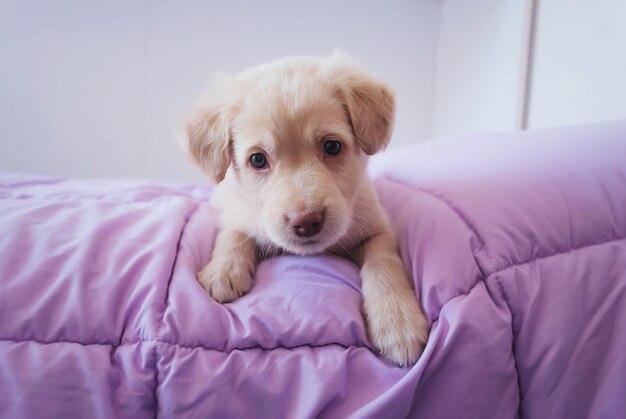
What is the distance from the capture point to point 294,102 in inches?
57.2

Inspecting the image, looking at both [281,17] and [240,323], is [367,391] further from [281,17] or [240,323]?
[281,17]

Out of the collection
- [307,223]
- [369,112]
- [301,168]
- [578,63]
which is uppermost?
[578,63]

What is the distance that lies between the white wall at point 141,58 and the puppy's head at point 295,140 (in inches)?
108

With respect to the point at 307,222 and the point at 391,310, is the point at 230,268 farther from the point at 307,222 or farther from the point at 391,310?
the point at 391,310

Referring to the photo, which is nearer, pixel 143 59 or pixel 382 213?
pixel 382 213

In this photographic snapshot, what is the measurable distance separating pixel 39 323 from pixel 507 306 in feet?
3.90

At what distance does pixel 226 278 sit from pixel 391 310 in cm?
51

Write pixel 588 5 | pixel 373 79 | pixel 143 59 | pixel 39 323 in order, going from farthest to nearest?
pixel 143 59, pixel 588 5, pixel 373 79, pixel 39 323

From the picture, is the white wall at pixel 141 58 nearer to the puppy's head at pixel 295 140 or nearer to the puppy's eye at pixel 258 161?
the puppy's head at pixel 295 140

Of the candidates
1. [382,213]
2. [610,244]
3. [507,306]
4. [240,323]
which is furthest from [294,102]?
[610,244]

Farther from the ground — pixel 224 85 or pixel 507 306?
pixel 224 85

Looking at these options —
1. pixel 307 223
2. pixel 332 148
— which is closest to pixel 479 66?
pixel 332 148

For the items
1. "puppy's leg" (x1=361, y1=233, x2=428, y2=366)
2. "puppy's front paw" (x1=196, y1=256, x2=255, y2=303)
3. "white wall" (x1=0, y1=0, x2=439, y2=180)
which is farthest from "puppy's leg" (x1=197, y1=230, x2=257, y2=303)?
"white wall" (x1=0, y1=0, x2=439, y2=180)

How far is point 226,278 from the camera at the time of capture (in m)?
1.31
